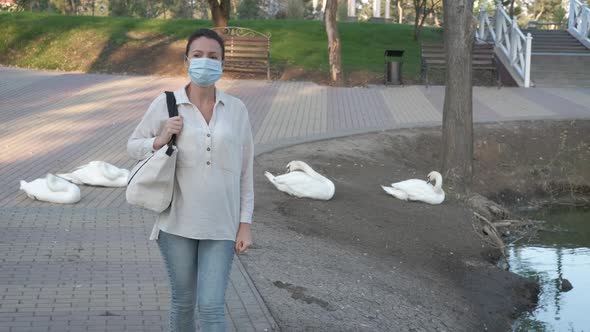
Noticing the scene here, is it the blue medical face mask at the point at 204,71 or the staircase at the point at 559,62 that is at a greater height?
the blue medical face mask at the point at 204,71

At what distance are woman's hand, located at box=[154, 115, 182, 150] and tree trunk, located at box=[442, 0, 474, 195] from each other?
32.8 ft

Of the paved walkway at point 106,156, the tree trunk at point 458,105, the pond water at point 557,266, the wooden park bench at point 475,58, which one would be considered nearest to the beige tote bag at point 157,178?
the paved walkway at point 106,156

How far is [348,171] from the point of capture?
46.3ft

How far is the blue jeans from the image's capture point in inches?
176

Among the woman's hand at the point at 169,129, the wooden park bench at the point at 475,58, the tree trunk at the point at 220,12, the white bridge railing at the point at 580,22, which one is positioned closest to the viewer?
the woman's hand at the point at 169,129

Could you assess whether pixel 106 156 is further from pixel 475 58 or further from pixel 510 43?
pixel 510 43

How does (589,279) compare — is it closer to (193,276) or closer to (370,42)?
(193,276)

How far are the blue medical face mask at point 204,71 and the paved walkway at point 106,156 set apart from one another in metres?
2.29

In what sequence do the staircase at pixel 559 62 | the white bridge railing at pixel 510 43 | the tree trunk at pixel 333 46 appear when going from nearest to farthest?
the tree trunk at pixel 333 46 → the white bridge railing at pixel 510 43 → the staircase at pixel 559 62

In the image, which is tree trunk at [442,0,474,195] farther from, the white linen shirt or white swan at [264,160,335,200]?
the white linen shirt

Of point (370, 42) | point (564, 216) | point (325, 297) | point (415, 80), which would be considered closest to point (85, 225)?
point (325, 297)

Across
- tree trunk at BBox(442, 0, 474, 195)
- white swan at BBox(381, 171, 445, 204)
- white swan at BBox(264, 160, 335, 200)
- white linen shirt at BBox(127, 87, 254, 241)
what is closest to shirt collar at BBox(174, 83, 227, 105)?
white linen shirt at BBox(127, 87, 254, 241)

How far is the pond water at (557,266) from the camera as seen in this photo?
9391 mm

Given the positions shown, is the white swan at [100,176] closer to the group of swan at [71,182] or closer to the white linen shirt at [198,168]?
the group of swan at [71,182]
